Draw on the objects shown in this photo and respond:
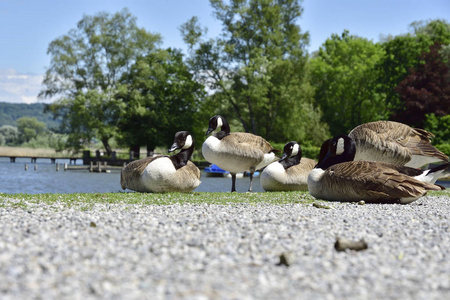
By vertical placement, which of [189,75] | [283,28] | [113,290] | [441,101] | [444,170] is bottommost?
[113,290]

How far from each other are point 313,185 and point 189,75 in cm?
5166

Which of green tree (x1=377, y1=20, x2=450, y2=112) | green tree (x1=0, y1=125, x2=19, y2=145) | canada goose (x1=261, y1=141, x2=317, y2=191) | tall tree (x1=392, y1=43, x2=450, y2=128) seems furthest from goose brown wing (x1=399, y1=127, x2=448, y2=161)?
green tree (x1=0, y1=125, x2=19, y2=145)

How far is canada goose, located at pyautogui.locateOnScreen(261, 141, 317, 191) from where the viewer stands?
17.6 meters

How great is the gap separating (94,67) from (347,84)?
36.8 metres

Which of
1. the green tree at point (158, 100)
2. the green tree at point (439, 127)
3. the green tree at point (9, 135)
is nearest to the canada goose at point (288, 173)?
the green tree at point (439, 127)

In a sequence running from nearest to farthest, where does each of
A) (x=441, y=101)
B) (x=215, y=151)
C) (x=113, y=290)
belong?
(x=113, y=290)
(x=215, y=151)
(x=441, y=101)

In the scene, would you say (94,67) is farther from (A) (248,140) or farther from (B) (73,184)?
(A) (248,140)

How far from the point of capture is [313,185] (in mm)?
13641

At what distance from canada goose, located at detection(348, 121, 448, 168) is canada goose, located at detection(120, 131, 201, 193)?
590 cm

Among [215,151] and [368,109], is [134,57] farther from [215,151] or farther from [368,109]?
[215,151]

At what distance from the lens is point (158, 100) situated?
6881 cm

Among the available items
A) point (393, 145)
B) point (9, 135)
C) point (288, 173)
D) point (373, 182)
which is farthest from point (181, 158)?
point (9, 135)

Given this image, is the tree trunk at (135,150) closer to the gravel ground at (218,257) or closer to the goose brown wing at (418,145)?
the goose brown wing at (418,145)

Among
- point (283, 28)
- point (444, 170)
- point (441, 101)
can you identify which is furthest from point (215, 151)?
point (283, 28)
